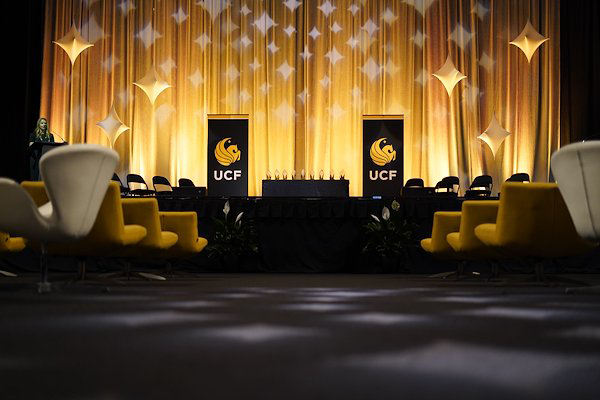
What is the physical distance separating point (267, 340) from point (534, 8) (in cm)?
1126

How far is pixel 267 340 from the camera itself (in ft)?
6.43

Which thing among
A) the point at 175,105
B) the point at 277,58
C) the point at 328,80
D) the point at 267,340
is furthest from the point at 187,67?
the point at 267,340

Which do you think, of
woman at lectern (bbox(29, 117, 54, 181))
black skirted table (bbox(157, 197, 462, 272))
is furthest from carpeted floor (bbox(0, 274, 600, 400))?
woman at lectern (bbox(29, 117, 54, 181))

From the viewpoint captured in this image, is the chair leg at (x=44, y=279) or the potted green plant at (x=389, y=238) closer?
the chair leg at (x=44, y=279)

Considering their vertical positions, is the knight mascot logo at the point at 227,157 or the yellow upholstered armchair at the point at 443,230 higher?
the knight mascot logo at the point at 227,157

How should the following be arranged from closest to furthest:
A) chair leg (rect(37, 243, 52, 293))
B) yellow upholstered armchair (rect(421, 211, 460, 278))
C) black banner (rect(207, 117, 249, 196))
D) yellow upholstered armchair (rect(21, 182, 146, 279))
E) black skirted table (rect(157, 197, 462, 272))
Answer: chair leg (rect(37, 243, 52, 293)), yellow upholstered armchair (rect(21, 182, 146, 279)), yellow upholstered armchair (rect(421, 211, 460, 278)), black skirted table (rect(157, 197, 462, 272)), black banner (rect(207, 117, 249, 196))

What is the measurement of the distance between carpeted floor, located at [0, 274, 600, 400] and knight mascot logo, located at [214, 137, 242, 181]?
8.19 m

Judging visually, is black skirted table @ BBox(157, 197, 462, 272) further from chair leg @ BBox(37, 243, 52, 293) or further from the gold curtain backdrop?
A: the gold curtain backdrop

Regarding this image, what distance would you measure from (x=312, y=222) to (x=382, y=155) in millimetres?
4301

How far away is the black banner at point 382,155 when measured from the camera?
11000mm

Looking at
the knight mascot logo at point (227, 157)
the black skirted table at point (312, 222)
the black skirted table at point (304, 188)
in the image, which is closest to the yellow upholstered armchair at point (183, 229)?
the black skirted table at point (312, 222)

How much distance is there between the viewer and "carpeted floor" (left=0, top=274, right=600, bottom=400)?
1412mm

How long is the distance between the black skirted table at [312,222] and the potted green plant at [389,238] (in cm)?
11

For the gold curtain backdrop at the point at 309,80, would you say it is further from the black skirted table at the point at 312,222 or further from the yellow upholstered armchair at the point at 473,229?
the yellow upholstered armchair at the point at 473,229
